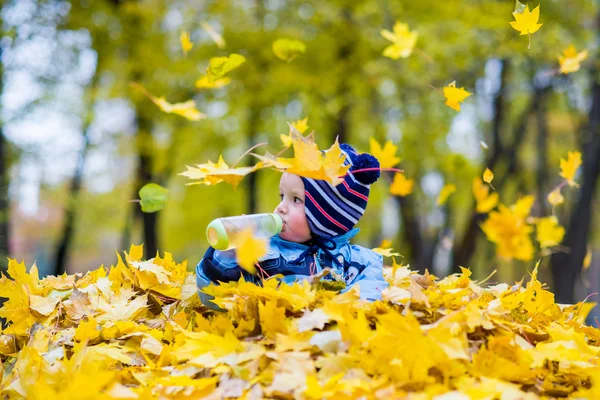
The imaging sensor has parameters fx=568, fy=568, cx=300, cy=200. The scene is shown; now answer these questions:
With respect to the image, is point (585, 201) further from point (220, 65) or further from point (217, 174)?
point (217, 174)

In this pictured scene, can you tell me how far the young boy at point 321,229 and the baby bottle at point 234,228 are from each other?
0.11 m

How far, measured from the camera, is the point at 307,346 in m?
1.29

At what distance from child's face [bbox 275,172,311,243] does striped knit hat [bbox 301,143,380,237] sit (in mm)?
19

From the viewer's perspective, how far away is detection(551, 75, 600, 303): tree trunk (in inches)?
276

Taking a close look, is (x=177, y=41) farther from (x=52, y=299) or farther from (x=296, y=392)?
(x=296, y=392)

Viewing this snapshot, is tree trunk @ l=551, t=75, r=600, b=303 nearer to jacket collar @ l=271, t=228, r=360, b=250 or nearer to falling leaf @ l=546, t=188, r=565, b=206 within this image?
falling leaf @ l=546, t=188, r=565, b=206

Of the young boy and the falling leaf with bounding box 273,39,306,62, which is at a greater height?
the falling leaf with bounding box 273,39,306,62

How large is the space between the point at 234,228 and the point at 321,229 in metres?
0.48

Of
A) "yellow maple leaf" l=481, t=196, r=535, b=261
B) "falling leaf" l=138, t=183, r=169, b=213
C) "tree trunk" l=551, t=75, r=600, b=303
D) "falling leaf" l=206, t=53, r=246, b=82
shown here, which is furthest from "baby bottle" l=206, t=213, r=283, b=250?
"tree trunk" l=551, t=75, r=600, b=303

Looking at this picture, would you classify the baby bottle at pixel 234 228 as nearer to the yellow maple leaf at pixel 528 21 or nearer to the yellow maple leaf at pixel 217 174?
the yellow maple leaf at pixel 217 174

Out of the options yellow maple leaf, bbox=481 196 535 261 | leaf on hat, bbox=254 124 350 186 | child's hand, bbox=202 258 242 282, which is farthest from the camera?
yellow maple leaf, bbox=481 196 535 261

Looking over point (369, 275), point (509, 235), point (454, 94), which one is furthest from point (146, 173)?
point (454, 94)

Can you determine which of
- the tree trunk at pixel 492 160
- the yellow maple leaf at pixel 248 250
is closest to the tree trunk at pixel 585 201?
the tree trunk at pixel 492 160

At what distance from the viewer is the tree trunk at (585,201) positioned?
7008 millimetres
